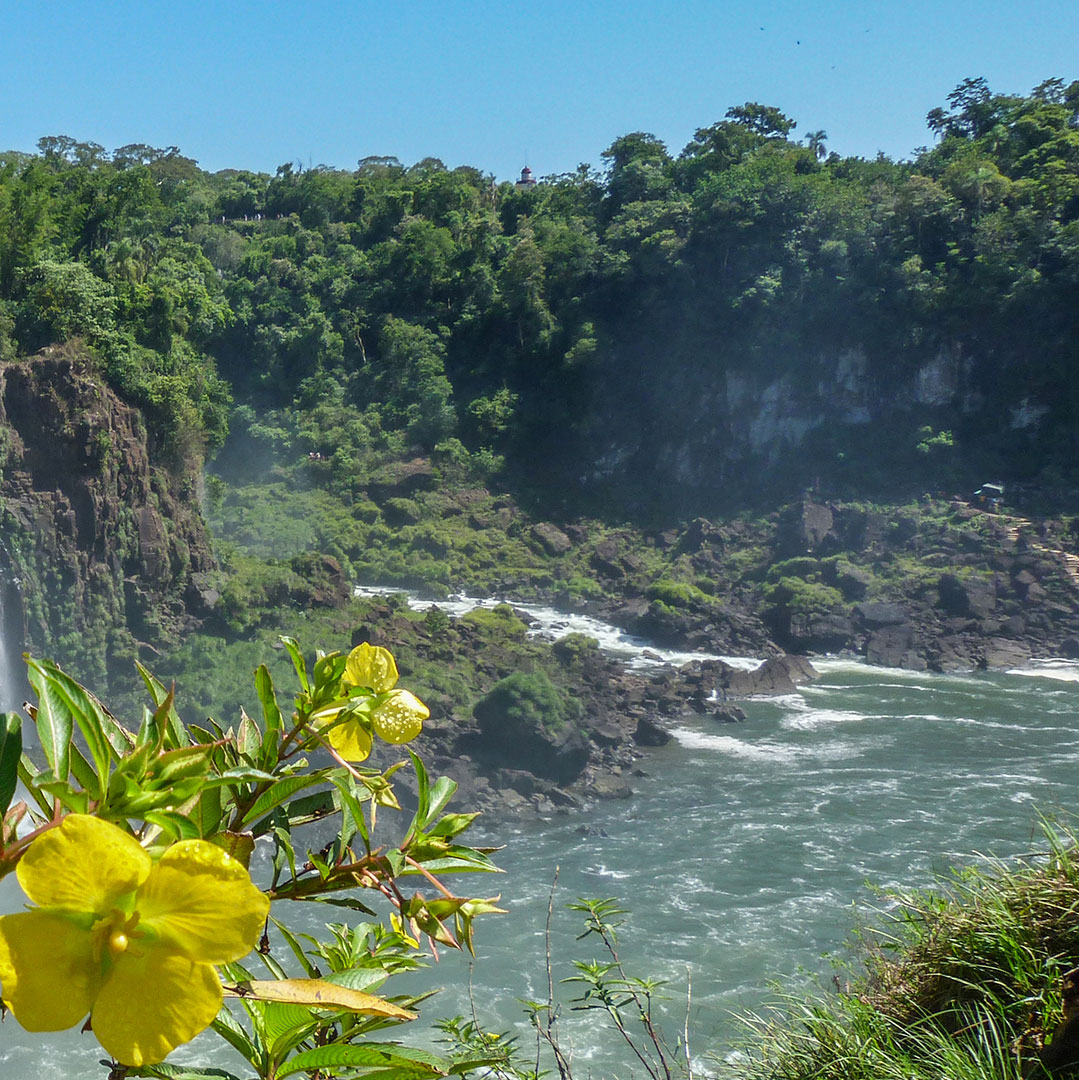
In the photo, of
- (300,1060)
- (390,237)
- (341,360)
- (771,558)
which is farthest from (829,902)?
(390,237)

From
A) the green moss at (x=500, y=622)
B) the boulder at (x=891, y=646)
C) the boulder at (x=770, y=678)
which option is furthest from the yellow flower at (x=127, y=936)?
the boulder at (x=891, y=646)

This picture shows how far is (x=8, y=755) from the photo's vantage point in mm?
540

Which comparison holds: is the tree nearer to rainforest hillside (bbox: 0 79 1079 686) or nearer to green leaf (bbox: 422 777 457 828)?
rainforest hillside (bbox: 0 79 1079 686)

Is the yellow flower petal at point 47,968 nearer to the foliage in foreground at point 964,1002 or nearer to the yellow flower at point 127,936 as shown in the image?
the yellow flower at point 127,936

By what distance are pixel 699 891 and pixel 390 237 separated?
20.8 meters

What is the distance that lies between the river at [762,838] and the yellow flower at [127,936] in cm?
550

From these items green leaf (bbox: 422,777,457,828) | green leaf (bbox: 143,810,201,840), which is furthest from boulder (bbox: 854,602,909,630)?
green leaf (bbox: 143,810,201,840)

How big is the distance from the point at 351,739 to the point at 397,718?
0.04 meters

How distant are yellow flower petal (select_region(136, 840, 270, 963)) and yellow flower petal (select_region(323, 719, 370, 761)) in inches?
10.3

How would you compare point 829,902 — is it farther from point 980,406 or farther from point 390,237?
point 390,237

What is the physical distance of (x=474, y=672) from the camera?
13555mm

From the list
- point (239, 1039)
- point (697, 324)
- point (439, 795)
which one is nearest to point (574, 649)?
point (697, 324)

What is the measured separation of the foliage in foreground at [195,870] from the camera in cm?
44

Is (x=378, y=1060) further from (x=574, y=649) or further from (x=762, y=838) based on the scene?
(x=574, y=649)
